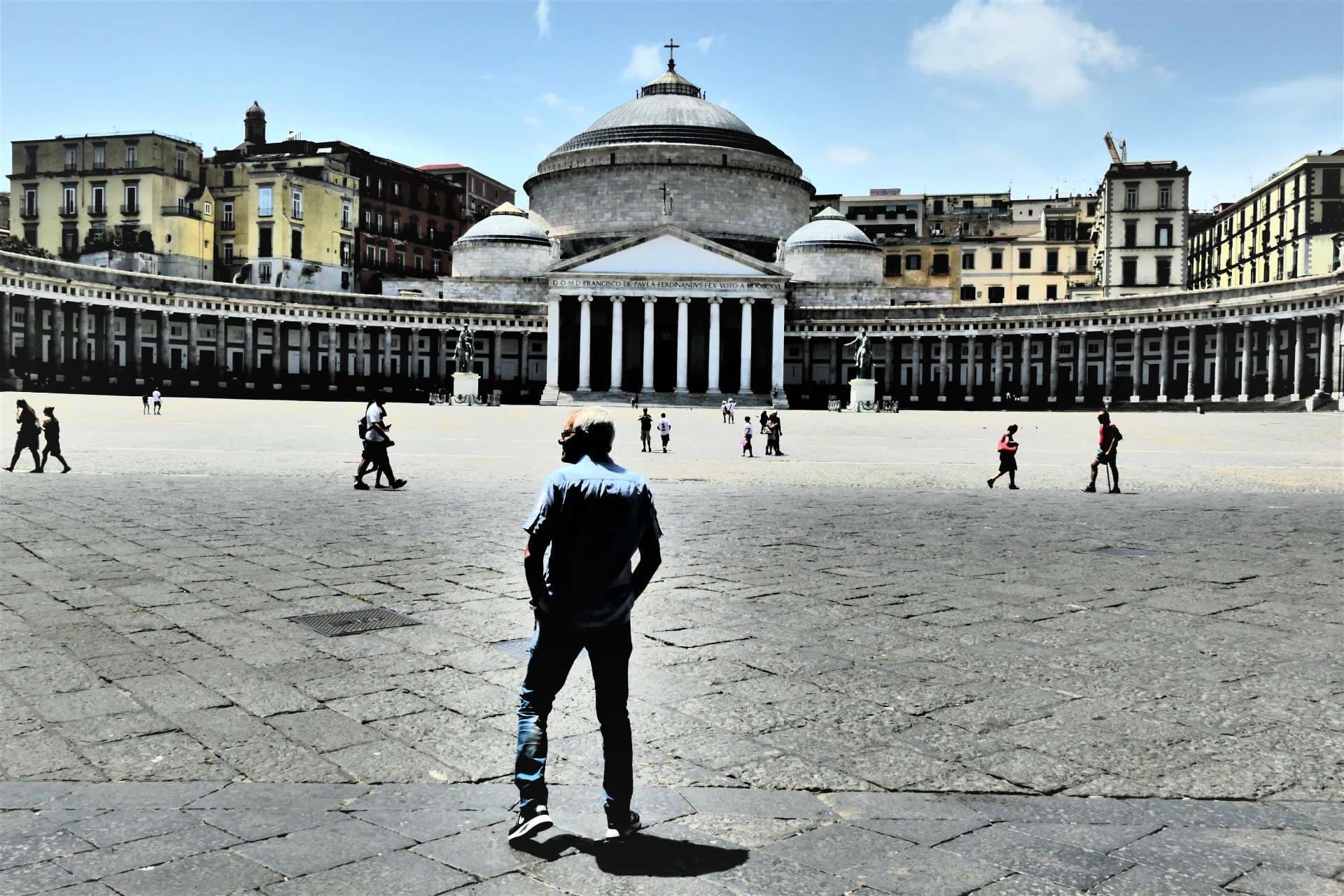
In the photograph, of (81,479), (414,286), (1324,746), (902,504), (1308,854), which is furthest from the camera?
(414,286)

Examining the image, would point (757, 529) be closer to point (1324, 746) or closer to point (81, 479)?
point (1324, 746)

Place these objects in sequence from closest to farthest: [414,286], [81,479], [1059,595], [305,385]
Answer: [1059,595] < [81,479] < [305,385] < [414,286]

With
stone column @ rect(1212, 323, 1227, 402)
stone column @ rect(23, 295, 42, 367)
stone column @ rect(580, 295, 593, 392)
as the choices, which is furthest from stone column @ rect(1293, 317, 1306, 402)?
stone column @ rect(23, 295, 42, 367)

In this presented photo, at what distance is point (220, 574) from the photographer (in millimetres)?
9570

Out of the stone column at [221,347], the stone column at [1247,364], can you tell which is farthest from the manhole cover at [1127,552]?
the stone column at [221,347]

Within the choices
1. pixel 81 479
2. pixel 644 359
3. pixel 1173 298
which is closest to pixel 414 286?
pixel 644 359

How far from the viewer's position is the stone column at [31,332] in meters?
59.9

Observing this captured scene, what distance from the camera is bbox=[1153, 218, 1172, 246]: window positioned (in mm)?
77000

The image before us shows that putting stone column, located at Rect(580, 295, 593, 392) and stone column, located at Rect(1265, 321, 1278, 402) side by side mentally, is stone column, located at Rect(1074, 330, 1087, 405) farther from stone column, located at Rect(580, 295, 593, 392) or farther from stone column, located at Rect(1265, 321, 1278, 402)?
stone column, located at Rect(580, 295, 593, 392)

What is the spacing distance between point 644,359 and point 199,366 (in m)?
26.4

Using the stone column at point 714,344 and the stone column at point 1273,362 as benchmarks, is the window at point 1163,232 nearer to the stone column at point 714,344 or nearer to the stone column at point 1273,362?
the stone column at point 1273,362

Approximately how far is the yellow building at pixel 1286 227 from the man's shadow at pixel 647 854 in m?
65.1

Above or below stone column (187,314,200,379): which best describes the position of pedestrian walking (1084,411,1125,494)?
below

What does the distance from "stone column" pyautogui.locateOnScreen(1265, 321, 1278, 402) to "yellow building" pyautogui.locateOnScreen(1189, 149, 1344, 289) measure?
4.23 meters
